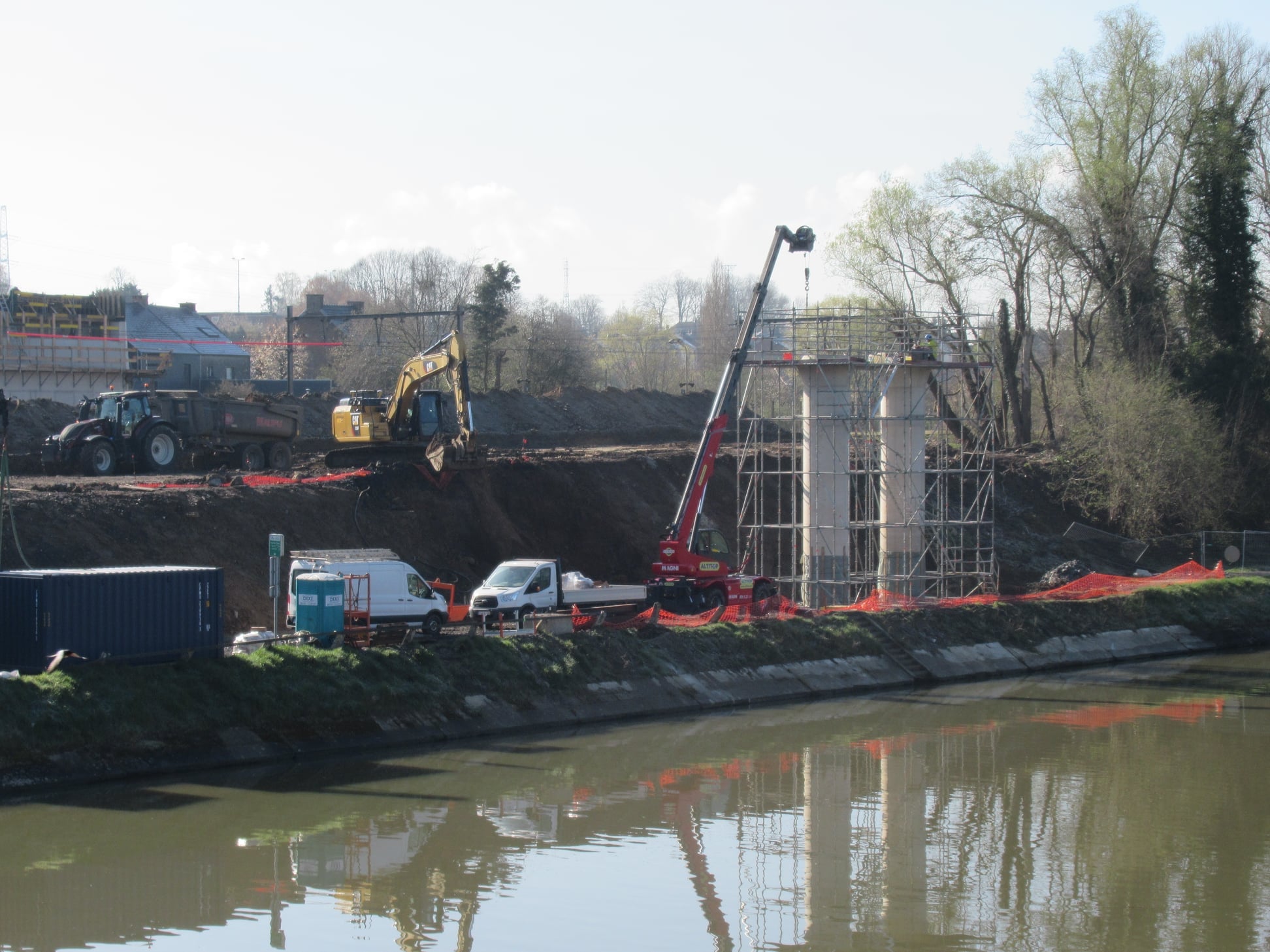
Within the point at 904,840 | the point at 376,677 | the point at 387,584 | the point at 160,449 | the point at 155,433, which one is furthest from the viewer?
the point at 160,449

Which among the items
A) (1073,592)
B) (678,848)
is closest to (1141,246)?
(1073,592)

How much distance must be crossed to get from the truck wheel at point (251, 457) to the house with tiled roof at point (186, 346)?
1286 inches

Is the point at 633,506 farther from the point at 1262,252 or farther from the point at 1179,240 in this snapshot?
the point at 1262,252

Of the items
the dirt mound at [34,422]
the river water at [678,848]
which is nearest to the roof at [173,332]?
the dirt mound at [34,422]

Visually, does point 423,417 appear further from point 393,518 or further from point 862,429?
point 862,429

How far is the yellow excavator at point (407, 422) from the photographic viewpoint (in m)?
37.8

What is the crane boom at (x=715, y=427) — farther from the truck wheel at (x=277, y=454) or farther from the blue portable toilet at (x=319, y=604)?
the truck wheel at (x=277, y=454)

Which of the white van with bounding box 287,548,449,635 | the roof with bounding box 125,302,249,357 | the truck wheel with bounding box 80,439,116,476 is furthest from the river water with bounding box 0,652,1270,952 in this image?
the roof with bounding box 125,302,249,357

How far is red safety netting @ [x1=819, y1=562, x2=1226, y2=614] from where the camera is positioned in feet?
111

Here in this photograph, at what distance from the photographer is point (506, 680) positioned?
981 inches

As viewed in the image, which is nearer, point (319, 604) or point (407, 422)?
point (319, 604)

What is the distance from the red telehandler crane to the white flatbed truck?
2.44 m

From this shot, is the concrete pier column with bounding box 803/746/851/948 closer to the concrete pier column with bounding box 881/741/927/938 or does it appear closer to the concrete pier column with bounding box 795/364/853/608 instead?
the concrete pier column with bounding box 881/741/927/938

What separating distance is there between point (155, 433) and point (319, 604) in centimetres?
1736
